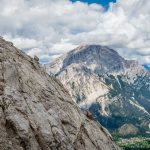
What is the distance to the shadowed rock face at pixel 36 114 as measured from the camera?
46.1 m

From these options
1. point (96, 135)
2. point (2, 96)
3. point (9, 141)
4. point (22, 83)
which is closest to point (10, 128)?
point (9, 141)

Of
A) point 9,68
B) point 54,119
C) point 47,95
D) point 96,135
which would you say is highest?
point 9,68

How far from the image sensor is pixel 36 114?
4969 cm

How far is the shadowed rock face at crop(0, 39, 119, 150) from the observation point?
1816 inches

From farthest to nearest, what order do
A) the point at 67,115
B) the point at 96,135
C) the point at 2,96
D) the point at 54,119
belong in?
1. the point at 96,135
2. the point at 67,115
3. the point at 54,119
4. the point at 2,96

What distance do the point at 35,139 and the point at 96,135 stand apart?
16136mm

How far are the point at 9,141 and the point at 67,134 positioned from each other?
33.4ft

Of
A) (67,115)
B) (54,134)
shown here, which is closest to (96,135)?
(67,115)

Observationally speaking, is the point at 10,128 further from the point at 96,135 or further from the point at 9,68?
the point at 96,135

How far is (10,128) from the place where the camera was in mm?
45781

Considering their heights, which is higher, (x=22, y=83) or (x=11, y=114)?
(x=22, y=83)

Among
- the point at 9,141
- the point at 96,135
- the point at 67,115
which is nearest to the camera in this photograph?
the point at 9,141

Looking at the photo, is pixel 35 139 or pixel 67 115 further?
pixel 67 115

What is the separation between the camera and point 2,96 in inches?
1895
